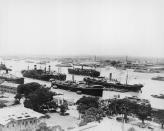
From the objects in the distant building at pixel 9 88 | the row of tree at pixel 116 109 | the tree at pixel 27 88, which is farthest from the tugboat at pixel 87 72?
the row of tree at pixel 116 109

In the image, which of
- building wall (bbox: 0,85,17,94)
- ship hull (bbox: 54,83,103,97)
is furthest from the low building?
ship hull (bbox: 54,83,103,97)

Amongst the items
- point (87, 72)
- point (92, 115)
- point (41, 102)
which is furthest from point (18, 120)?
point (87, 72)

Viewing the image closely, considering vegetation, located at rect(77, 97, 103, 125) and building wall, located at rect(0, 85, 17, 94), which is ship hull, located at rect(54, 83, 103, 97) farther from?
vegetation, located at rect(77, 97, 103, 125)

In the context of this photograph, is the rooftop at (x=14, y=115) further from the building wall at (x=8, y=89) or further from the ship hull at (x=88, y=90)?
the ship hull at (x=88, y=90)

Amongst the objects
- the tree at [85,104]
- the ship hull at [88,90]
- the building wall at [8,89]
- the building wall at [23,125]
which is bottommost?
the ship hull at [88,90]

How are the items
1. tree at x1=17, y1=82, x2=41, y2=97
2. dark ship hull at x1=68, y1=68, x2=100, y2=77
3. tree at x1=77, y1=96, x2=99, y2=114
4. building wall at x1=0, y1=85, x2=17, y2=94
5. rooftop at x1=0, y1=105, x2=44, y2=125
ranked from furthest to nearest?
1. dark ship hull at x1=68, y1=68, x2=100, y2=77
2. building wall at x1=0, y1=85, x2=17, y2=94
3. tree at x1=17, y1=82, x2=41, y2=97
4. tree at x1=77, y1=96, x2=99, y2=114
5. rooftop at x1=0, y1=105, x2=44, y2=125

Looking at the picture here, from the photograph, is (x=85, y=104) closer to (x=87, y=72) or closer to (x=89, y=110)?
(x=89, y=110)

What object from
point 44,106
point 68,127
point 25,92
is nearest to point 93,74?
point 25,92

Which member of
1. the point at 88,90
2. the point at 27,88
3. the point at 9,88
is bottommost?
the point at 88,90

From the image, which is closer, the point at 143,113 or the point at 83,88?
the point at 143,113

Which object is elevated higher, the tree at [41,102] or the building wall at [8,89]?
the tree at [41,102]
